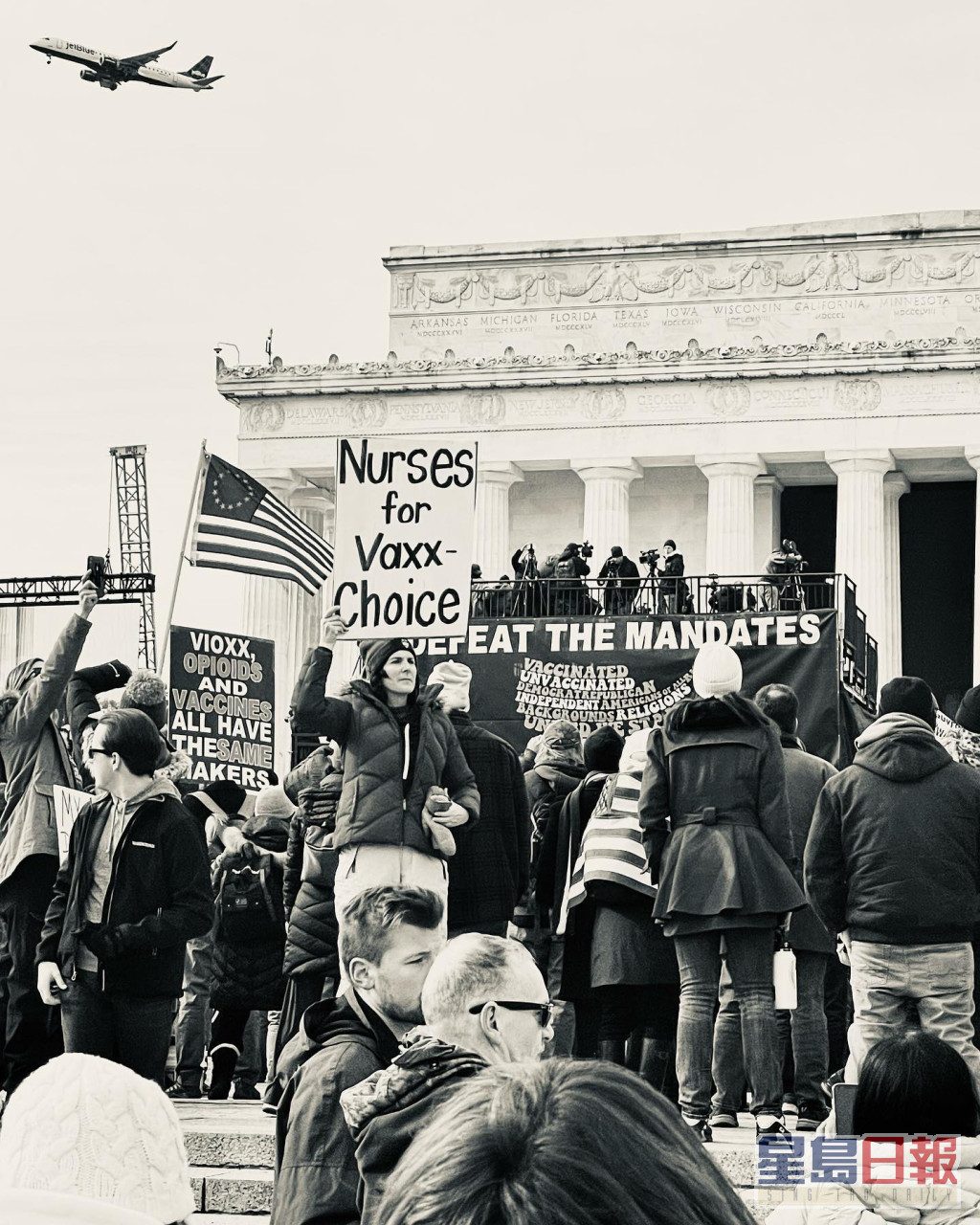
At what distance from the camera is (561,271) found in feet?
144

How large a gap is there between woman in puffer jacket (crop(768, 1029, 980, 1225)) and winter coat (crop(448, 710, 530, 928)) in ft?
15.3

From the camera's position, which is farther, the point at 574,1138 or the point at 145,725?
the point at 145,725

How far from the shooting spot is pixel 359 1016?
4.79m

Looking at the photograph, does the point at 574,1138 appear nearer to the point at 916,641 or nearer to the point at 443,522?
the point at 443,522

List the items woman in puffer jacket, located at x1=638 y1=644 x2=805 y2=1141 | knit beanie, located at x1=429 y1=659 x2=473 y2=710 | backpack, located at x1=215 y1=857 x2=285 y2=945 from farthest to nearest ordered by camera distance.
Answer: backpack, located at x1=215 y1=857 x2=285 y2=945 → knit beanie, located at x1=429 y1=659 x2=473 y2=710 → woman in puffer jacket, located at x1=638 y1=644 x2=805 y2=1141

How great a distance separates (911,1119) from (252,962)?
21.4 feet

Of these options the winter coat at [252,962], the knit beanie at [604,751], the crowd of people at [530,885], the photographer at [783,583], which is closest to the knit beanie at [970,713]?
the crowd of people at [530,885]


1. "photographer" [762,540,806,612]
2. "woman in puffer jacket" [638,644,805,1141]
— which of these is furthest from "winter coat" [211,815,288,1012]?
"photographer" [762,540,806,612]

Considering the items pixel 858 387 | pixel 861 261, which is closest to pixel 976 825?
pixel 858 387

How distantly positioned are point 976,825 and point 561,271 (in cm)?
3701

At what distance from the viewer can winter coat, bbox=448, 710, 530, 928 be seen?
8.57 metres

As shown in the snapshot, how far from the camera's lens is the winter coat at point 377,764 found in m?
8.01

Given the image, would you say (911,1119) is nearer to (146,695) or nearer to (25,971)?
(25,971)

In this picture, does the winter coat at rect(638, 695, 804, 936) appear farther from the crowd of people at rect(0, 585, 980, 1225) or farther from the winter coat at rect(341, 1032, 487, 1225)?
the winter coat at rect(341, 1032, 487, 1225)
